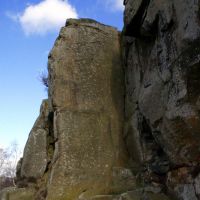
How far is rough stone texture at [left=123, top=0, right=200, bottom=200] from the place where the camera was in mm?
5504

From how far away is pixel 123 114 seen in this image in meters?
8.71

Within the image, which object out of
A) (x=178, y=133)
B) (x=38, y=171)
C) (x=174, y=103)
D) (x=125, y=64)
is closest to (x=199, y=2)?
(x=174, y=103)

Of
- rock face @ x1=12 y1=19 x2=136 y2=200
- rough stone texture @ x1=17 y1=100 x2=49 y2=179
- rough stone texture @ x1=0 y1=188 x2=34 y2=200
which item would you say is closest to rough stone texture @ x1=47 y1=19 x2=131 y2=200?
rock face @ x1=12 y1=19 x2=136 y2=200

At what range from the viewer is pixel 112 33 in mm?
9406

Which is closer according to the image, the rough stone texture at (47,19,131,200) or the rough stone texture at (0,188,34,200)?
the rough stone texture at (47,19,131,200)

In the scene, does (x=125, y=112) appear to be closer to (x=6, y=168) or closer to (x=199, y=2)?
(x=199, y=2)

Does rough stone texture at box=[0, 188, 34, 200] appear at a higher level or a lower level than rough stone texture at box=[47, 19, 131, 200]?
lower

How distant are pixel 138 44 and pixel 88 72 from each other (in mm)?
1429

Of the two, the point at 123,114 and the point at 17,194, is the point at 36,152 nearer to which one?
the point at 17,194

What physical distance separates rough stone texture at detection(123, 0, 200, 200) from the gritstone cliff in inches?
0.6

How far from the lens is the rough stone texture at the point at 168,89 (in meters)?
5.50

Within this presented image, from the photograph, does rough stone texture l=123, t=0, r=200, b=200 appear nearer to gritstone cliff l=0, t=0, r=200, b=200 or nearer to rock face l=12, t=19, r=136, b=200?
gritstone cliff l=0, t=0, r=200, b=200

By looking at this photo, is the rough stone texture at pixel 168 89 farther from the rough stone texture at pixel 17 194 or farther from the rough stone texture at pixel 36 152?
the rough stone texture at pixel 17 194

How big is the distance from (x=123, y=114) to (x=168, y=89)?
2.73m
